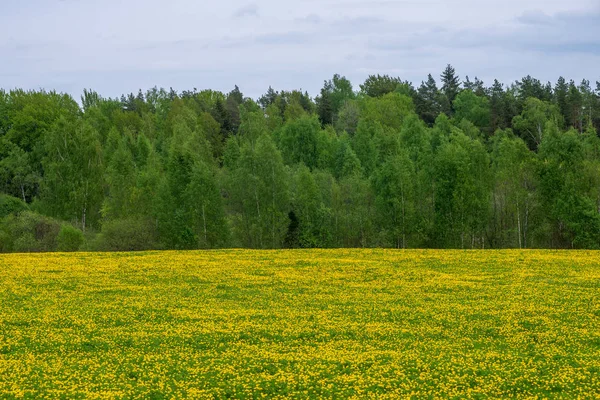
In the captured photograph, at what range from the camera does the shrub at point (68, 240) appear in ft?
226

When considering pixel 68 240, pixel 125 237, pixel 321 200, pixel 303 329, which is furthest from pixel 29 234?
pixel 303 329

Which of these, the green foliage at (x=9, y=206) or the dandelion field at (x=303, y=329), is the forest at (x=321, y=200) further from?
the dandelion field at (x=303, y=329)

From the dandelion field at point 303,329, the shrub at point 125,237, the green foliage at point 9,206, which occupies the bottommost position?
the dandelion field at point 303,329

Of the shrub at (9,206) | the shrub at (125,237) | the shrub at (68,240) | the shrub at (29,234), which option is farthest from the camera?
the shrub at (9,206)

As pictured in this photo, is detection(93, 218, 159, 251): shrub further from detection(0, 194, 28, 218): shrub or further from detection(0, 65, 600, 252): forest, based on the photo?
detection(0, 194, 28, 218): shrub

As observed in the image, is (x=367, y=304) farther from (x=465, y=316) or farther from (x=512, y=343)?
(x=512, y=343)

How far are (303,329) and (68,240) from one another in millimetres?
45830

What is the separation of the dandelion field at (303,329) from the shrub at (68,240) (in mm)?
17309

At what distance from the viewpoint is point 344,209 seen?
8125cm

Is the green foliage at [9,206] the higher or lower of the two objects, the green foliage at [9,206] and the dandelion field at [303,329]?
the higher

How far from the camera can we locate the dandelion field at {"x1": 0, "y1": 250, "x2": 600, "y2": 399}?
23.0 meters

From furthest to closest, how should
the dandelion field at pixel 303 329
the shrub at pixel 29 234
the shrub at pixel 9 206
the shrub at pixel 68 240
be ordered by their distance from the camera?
1. the shrub at pixel 9 206
2. the shrub at pixel 29 234
3. the shrub at pixel 68 240
4. the dandelion field at pixel 303 329

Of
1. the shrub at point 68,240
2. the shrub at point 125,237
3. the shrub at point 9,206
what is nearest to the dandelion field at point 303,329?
the shrub at point 68,240

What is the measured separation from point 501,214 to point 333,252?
2966 centimetres
